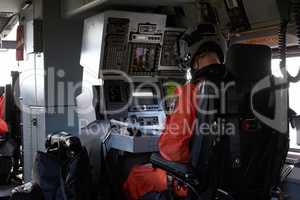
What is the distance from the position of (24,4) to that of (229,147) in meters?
4.22

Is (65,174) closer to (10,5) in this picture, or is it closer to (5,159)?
(5,159)

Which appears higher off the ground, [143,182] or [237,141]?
[237,141]

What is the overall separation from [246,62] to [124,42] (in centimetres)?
200

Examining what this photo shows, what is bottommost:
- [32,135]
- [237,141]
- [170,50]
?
[32,135]

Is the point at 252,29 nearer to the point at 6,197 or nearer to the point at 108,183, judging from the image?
the point at 108,183

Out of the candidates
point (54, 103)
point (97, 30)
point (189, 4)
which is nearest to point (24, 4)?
point (54, 103)

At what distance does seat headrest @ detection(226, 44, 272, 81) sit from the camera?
259cm

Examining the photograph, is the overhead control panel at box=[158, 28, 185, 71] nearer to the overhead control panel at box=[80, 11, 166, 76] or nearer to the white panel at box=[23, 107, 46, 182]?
the overhead control panel at box=[80, 11, 166, 76]

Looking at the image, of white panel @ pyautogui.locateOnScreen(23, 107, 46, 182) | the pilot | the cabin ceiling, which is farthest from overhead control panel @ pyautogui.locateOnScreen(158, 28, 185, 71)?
the cabin ceiling

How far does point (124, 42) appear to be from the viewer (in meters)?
4.36

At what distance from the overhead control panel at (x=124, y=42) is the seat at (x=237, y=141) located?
187cm

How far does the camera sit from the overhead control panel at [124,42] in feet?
13.9

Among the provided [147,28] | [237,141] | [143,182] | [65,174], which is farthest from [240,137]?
[147,28]

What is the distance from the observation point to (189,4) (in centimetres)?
445
